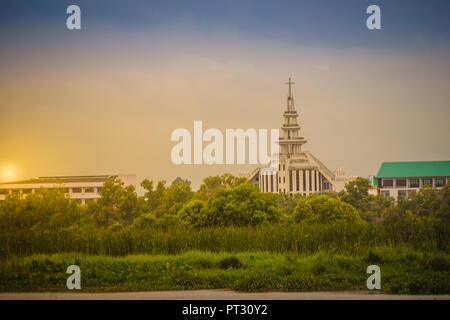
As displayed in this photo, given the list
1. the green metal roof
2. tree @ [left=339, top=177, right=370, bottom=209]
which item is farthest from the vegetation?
the green metal roof

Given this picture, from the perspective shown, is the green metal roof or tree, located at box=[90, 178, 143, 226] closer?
tree, located at box=[90, 178, 143, 226]

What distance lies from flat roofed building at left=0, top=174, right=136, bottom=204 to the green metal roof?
31.2 m

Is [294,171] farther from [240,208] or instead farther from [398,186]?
[240,208]

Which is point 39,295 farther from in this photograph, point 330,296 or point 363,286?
point 363,286

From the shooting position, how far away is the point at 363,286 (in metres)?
11.4

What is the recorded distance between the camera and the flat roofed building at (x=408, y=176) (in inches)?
2480

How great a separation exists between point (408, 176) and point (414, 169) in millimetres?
1554

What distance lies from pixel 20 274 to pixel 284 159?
198 ft

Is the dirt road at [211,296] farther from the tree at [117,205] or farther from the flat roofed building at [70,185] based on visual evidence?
the tree at [117,205]

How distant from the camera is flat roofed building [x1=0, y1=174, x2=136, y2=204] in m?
50.4

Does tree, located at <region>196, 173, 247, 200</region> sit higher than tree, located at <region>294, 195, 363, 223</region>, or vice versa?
tree, located at <region>196, 173, 247, 200</region>

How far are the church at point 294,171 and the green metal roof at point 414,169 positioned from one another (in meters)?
4.67

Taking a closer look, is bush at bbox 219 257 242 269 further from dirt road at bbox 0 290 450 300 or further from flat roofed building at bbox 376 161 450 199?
flat roofed building at bbox 376 161 450 199

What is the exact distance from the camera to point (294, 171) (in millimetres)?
72062
